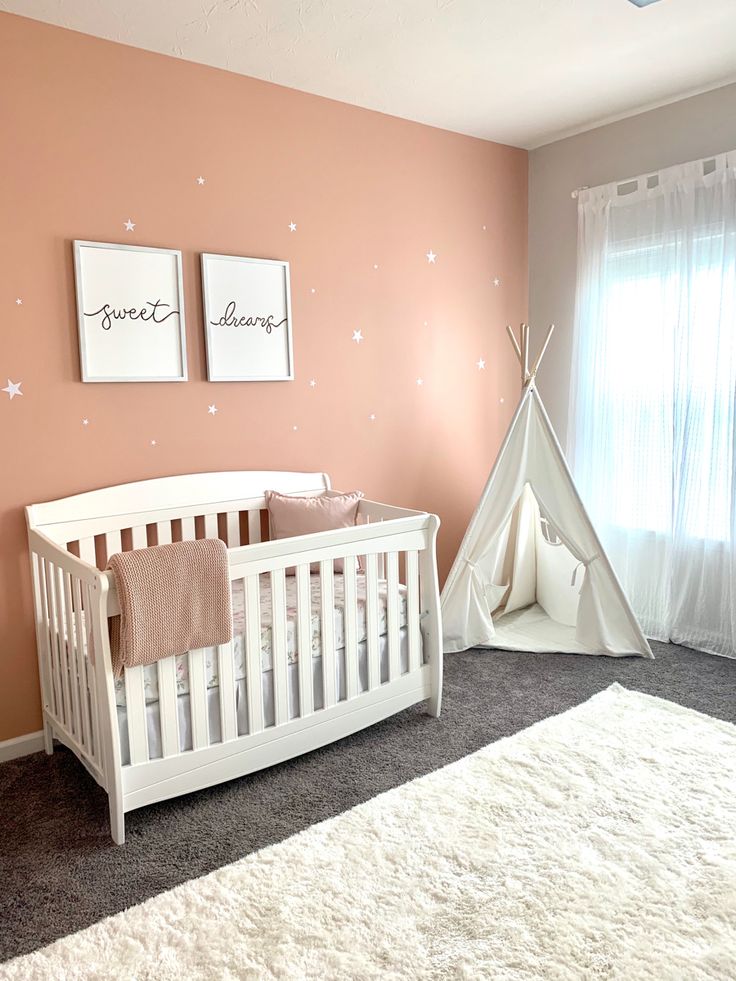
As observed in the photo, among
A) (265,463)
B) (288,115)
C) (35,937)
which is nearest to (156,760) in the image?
(35,937)

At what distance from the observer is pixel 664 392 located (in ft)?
11.1

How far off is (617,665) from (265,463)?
66.0 inches

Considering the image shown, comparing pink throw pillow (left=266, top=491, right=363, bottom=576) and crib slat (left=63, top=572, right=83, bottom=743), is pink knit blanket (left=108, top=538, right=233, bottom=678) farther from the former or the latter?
pink throw pillow (left=266, top=491, right=363, bottom=576)

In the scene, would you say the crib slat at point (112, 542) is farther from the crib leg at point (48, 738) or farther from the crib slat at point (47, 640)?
the crib leg at point (48, 738)

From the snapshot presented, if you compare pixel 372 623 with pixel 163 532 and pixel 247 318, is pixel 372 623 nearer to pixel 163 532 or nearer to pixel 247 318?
pixel 163 532

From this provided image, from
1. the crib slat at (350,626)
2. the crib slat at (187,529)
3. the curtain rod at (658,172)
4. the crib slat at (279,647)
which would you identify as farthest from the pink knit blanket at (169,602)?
the curtain rod at (658,172)

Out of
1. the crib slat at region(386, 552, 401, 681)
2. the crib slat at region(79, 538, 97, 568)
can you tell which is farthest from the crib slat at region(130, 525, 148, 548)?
the crib slat at region(386, 552, 401, 681)

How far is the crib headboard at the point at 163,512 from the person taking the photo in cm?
255

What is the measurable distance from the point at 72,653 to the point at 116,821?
18.9 inches

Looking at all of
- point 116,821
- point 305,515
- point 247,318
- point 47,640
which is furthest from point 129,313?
point 116,821

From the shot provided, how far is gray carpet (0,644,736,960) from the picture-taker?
6.11ft

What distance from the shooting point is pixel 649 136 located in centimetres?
339

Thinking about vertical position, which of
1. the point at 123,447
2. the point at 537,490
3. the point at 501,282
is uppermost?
the point at 501,282

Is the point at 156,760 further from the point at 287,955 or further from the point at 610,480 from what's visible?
the point at 610,480
